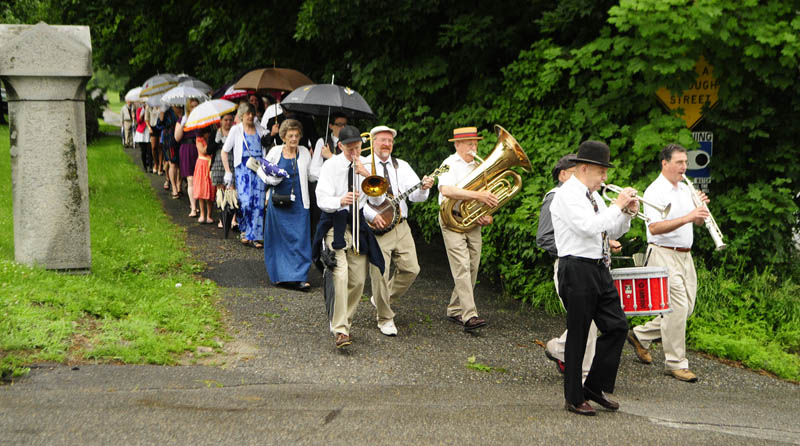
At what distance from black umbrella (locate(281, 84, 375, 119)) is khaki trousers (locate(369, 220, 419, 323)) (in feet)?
7.74

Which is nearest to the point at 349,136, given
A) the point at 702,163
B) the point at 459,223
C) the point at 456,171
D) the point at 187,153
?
the point at 456,171

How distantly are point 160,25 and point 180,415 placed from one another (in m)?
17.7

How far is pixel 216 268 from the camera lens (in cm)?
1039

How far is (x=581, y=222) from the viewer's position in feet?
18.0

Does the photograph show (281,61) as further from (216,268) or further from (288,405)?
(288,405)

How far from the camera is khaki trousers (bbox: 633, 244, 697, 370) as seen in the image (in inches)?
276

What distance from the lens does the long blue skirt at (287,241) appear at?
31.6 feet

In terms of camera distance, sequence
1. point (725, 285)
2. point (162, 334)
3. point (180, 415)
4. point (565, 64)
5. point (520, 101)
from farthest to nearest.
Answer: point (520, 101) < point (565, 64) < point (725, 285) < point (162, 334) < point (180, 415)

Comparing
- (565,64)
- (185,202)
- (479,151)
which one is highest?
Answer: (565,64)

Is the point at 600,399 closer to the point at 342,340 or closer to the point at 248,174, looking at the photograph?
the point at 342,340

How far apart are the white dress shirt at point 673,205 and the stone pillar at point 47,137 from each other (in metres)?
5.44

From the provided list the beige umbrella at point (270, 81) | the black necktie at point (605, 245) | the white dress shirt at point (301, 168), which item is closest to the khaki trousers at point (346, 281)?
the white dress shirt at point (301, 168)

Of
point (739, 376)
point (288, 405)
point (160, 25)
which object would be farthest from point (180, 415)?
point (160, 25)

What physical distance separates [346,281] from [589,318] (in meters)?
2.43
